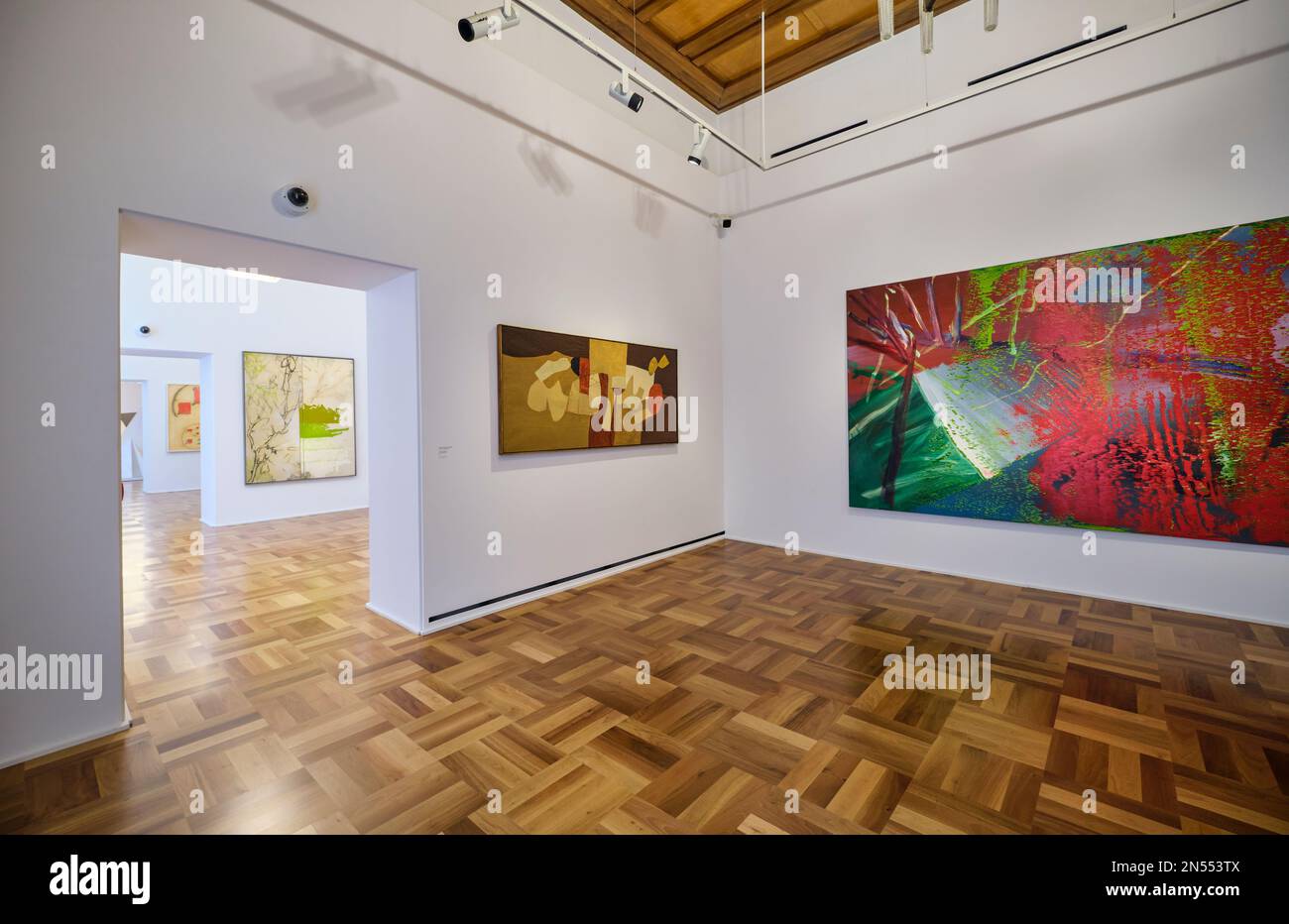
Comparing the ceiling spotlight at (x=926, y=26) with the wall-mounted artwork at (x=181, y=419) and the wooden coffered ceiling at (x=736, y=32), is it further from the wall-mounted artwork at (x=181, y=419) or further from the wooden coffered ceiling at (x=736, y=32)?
the wall-mounted artwork at (x=181, y=419)

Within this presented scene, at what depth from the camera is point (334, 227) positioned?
10.4 feet

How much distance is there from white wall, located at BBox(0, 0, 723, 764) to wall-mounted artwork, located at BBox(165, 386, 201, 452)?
A: 1126cm

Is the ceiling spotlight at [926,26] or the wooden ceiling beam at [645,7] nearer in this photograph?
the ceiling spotlight at [926,26]

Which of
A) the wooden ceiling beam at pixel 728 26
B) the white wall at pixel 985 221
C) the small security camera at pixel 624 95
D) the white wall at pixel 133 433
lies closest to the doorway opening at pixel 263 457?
the white wall at pixel 133 433

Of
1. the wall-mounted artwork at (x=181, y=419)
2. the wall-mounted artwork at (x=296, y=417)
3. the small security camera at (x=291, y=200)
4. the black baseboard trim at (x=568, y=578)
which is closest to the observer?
the small security camera at (x=291, y=200)

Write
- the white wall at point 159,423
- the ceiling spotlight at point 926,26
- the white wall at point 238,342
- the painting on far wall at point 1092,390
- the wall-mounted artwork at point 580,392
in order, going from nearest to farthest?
the ceiling spotlight at point 926,26 < the painting on far wall at point 1092,390 < the wall-mounted artwork at point 580,392 < the white wall at point 238,342 < the white wall at point 159,423

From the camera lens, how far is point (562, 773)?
213 centimetres

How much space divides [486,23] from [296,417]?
22.5 ft

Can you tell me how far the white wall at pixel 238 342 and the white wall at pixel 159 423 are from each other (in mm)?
5268

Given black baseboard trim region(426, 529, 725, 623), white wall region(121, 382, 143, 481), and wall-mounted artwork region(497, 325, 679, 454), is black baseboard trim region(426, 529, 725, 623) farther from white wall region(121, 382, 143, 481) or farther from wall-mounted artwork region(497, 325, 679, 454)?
white wall region(121, 382, 143, 481)

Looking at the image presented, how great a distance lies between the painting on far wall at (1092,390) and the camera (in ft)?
11.3

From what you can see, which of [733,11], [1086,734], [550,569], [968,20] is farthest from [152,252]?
[968,20]

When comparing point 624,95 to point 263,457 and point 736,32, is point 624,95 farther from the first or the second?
point 263,457
